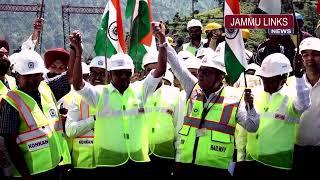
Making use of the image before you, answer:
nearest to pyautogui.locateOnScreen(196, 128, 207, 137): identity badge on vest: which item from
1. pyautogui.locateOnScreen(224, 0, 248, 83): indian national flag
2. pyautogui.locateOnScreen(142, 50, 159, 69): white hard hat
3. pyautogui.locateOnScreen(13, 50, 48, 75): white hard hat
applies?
pyautogui.locateOnScreen(224, 0, 248, 83): indian national flag

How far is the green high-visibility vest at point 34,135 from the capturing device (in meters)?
7.64

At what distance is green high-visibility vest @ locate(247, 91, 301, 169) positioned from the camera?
310 inches

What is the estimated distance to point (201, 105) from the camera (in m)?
8.18

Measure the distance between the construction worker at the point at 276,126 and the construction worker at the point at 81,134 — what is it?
2.19 meters

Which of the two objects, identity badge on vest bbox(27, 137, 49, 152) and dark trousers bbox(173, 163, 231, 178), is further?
dark trousers bbox(173, 163, 231, 178)

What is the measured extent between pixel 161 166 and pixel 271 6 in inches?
105

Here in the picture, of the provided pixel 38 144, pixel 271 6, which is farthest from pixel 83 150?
pixel 271 6

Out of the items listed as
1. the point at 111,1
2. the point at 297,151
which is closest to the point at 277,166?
the point at 297,151

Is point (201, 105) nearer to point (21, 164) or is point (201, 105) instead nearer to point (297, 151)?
point (297, 151)

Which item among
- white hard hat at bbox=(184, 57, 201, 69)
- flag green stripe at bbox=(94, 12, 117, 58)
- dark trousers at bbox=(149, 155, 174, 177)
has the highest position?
flag green stripe at bbox=(94, 12, 117, 58)

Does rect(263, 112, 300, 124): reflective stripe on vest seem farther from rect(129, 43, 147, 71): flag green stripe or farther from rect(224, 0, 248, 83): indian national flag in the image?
rect(129, 43, 147, 71): flag green stripe

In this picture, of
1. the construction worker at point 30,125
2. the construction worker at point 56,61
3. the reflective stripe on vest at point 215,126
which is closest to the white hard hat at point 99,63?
the construction worker at point 56,61

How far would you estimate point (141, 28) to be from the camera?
10.0 metres

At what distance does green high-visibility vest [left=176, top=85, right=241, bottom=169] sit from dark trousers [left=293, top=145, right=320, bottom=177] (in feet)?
2.78
